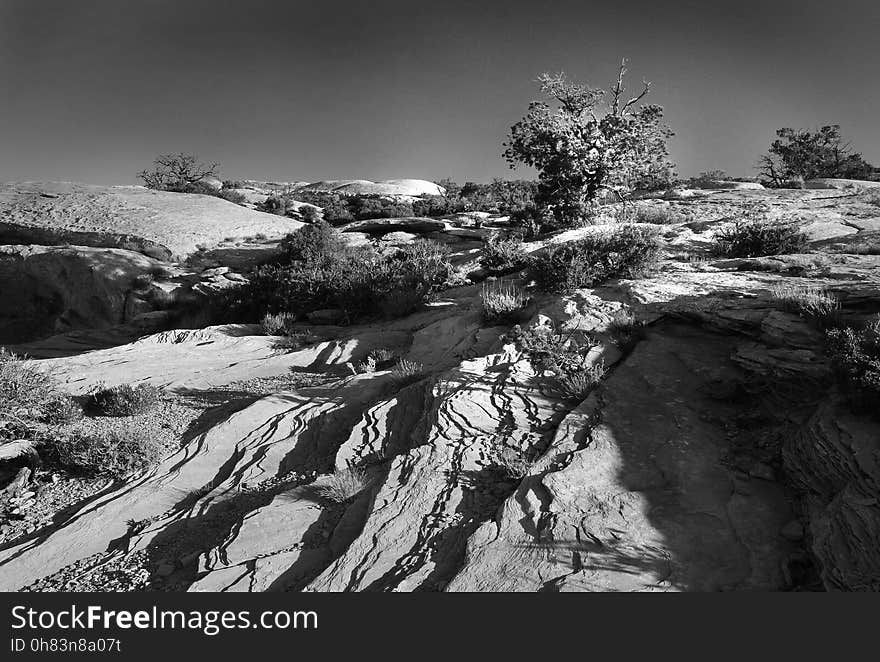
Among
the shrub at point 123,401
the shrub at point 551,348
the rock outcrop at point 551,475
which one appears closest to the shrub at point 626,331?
the rock outcrop at point 551,475

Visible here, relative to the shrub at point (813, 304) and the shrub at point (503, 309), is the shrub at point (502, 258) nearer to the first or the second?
the shrub at point (503, 309)

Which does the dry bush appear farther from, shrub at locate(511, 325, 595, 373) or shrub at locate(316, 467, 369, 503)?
shrub at locate(316, 467, 369, 503)

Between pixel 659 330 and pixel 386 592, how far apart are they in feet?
18.5

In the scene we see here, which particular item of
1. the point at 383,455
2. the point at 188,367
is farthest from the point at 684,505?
the point at 188,367

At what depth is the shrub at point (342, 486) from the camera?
540cm

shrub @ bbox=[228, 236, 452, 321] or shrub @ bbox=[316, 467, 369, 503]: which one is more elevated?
shrub @ bbox=[228, 236, 452, 321]

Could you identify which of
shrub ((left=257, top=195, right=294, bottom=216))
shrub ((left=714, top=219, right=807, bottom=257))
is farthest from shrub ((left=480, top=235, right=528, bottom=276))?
shrub ((left=257, top=195, right=294, bottom=216))

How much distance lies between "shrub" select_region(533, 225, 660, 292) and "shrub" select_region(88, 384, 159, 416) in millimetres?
7542

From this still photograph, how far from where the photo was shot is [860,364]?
4.53 meters

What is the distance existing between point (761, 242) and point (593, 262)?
167 inches

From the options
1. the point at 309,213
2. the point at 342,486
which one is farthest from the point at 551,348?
the point at 309,213

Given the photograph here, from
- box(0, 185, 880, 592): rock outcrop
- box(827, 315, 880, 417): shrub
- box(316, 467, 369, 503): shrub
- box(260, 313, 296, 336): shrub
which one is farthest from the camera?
box(260, 313, 296, 336): shrub

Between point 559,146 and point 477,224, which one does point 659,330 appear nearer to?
point 559,146

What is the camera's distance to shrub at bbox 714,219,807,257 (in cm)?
1094
